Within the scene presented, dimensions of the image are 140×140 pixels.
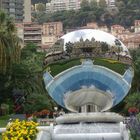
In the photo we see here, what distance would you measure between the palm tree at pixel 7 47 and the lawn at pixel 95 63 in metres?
22.8

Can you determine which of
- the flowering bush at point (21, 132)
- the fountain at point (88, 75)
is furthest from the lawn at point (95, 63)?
the flowering bush at point (21, 132)

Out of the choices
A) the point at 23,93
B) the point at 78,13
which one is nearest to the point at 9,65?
the point at 23,93

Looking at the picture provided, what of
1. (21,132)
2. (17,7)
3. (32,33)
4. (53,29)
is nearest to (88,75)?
(21,132)

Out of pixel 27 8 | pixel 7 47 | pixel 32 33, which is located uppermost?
pixel 7 47

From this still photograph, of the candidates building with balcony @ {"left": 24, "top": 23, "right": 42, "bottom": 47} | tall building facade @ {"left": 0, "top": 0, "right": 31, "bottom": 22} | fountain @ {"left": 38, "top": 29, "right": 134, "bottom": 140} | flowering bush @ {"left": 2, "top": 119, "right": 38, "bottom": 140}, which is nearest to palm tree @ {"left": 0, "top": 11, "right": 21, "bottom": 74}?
fountain @ {"left": 38, "top": 29, "right": 134, "bottom": 140}

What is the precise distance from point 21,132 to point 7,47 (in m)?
27.9

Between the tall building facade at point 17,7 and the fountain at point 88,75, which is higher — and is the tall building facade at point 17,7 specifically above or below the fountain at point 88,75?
below

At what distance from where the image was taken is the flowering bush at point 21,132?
12516 millimetres

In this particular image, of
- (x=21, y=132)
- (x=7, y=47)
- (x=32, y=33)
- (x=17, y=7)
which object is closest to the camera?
(x=21, y=132)

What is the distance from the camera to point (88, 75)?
1631 cm

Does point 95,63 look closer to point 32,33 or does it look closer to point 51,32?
point 32,33

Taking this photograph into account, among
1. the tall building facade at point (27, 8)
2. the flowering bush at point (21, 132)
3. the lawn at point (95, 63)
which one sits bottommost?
the tall building facade at point (27, 8)

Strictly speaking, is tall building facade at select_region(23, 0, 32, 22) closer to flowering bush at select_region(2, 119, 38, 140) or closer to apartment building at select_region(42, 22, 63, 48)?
apartment building at select_region(42, 22, 63, 48)

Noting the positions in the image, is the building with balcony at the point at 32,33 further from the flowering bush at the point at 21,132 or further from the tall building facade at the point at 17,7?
the flowering bush at the point at 21,132
